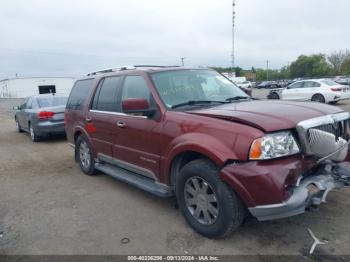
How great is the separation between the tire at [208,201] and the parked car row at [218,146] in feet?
0.03

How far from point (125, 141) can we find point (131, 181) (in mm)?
564

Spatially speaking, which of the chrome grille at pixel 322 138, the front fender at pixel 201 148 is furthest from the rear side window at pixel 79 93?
the chrome grille at pixel 322 138

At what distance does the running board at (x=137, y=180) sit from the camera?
406 centimetres

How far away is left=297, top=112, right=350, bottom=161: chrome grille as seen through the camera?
3.17 meters

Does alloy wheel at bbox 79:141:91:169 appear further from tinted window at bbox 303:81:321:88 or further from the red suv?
tinted window at bbox 303:81:321:88

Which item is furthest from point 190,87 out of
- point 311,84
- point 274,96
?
point 274,96

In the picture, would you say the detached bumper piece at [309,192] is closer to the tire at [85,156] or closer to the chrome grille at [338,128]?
the chrome grille at [338,128]

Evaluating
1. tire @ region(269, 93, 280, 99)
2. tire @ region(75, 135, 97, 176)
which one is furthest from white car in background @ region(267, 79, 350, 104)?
tire @ region(75, 135, 97, 176)

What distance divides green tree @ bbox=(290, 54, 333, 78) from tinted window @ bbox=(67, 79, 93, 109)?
90923mm

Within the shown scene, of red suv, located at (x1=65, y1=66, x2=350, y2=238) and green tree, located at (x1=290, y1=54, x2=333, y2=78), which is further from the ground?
green tree, located at (x1=290, y1=54, x2=333, y2=78)

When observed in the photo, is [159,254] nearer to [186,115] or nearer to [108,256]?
[108,256]

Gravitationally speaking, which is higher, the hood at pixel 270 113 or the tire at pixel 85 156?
the hood at pixel 270 113

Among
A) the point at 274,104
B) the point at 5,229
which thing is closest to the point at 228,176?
the point at 274,104

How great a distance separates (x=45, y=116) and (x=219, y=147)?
7970mm
